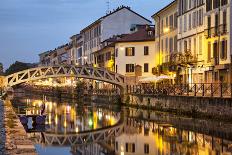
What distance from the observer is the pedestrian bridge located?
251 ft

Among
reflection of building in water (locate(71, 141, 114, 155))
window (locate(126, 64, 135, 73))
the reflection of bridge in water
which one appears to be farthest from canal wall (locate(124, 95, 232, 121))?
window (locate(126, 64, 135, 73))

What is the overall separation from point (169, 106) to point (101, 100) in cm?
2998

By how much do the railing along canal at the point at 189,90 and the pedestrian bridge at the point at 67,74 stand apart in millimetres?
5107

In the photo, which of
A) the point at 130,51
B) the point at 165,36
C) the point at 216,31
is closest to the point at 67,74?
Answer: the point at 130,51

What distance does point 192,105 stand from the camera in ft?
147

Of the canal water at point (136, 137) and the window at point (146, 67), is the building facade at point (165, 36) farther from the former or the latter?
the canal water at point (136, 137)

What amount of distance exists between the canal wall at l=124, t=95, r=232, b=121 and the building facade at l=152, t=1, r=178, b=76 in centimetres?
852

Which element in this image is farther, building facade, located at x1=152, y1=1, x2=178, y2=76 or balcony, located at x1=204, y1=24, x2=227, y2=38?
building facade, located at x1=152, y1=1, x2=178, y2=76

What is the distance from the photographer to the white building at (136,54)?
8239cm

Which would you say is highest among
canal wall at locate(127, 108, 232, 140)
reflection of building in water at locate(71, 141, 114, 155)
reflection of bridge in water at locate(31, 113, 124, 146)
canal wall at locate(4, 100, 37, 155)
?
canal wall at locate(4, 100, 37, 155)

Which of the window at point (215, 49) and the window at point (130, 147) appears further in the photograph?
the window at point (215, 49)

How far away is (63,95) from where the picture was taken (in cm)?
11138

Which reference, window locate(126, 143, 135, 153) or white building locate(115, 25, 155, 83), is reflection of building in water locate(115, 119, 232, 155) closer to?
window locate(126, 143, 135, 153)

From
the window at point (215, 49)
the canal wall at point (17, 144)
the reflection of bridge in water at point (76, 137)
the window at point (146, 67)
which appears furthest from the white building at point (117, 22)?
the canal wall at point (17, 144)
